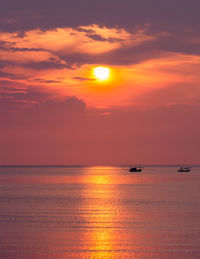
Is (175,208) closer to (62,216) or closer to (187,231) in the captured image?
(62,216)

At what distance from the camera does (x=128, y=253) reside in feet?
100

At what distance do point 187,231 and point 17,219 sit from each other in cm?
2049

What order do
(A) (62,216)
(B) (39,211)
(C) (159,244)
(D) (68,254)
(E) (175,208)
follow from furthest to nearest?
(E) (175,208), (B) (39,211), (A) (62,216), (C) (159,244), (D) (68,254)

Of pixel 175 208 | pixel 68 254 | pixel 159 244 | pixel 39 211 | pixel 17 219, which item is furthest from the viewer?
pixel 175 208

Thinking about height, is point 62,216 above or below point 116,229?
above

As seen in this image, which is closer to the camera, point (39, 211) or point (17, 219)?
point (17, 219)

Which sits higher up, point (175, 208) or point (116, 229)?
point (175, 208)

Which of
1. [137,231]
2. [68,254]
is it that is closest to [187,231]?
[137,231]

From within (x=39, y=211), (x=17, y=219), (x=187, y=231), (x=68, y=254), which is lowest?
(x=68, y=254)

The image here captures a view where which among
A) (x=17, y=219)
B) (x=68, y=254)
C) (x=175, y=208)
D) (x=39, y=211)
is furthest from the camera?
(x=175, y=208)

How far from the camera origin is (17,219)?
48.9m

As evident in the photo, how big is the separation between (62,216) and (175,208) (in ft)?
61.7

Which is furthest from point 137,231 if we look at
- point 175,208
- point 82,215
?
point 175,208

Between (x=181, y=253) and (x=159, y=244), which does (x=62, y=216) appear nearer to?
(x=159, y=244)
